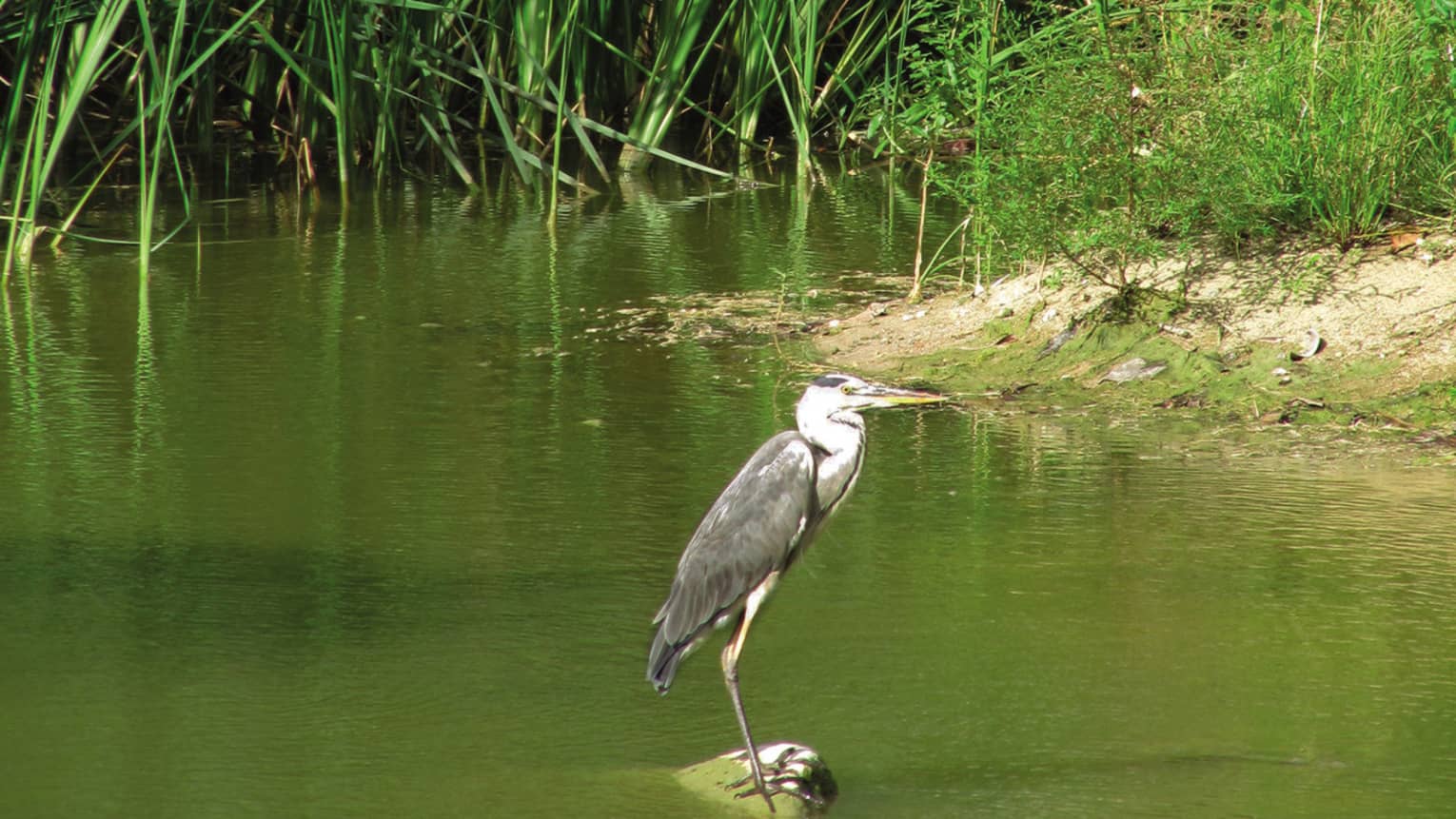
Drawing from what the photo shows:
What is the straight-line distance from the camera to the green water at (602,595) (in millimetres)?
3578

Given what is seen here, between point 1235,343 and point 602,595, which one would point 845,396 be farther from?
point 1235,343

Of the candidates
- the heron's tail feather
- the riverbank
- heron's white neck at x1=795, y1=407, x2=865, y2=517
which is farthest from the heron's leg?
the riverbank

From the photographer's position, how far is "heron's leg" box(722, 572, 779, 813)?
343 centimetres

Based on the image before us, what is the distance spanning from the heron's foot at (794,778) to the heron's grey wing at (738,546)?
1.04 feet

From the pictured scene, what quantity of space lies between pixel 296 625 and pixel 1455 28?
14.2 feet

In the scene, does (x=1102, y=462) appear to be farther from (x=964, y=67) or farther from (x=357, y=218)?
(x=357, y=218)

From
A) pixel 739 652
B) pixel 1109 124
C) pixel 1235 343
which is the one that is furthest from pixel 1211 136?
pixel 739 652

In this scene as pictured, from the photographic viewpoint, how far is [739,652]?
151 inches

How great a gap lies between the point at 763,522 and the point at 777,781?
24.2 inches

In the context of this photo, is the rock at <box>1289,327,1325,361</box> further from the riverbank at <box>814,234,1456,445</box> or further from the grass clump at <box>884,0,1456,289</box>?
the grass clump at <box>884,0,1456,289</box>

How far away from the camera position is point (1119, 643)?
169 inches

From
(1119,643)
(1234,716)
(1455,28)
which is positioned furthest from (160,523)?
(1455,28)

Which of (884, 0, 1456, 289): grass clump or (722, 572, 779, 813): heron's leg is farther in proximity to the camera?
(884, 0, 1456, 289): grass clump

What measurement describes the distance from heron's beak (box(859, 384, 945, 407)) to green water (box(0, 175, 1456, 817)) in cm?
65
